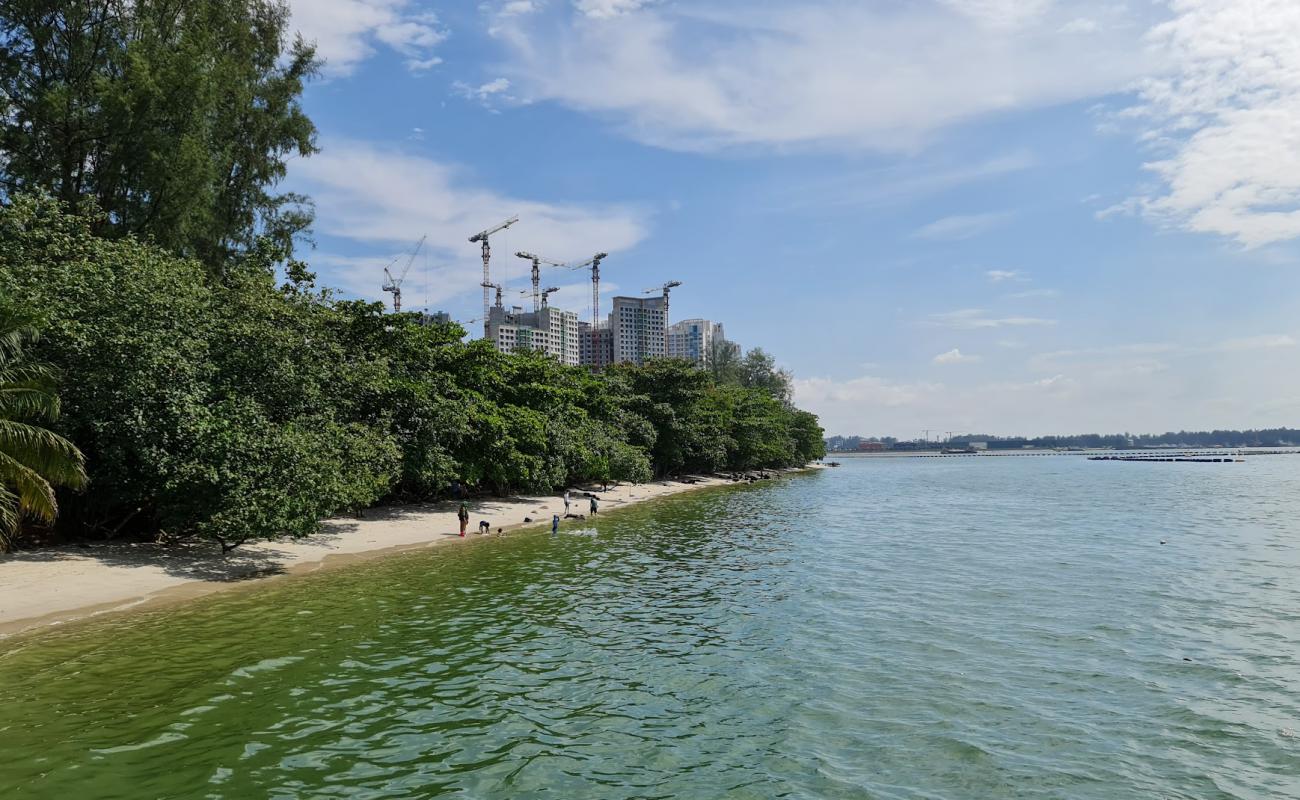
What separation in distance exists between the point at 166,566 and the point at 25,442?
807 centimetres

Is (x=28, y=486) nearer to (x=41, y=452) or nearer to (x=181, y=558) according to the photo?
(x=41, y=452)

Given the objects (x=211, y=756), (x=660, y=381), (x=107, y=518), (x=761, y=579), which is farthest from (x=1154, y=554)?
(x=660, y=381)

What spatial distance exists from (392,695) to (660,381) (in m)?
73.2

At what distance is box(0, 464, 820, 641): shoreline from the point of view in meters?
22.3

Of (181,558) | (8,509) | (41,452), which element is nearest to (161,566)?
(181,558)

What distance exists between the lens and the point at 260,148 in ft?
154

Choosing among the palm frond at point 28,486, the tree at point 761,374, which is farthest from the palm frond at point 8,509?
the tree at point 761,374

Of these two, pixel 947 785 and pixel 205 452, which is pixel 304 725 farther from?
pixel 205 452

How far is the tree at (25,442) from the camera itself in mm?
20828

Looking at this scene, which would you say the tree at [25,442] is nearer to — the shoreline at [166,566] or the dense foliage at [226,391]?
the dense foliage at [226,391]

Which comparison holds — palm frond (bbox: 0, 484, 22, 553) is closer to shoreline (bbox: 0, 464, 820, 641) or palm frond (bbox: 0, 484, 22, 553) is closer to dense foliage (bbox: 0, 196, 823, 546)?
shoreline (bbox: 0, 464, 820, 641)

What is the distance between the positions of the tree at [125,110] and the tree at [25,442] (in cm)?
1676

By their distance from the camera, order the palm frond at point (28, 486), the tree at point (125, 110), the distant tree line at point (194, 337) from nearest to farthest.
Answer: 1. the palm frond at point (28, 486)
2. the distant tree line at point (194, 337)
3. the tree at point (125, 110)

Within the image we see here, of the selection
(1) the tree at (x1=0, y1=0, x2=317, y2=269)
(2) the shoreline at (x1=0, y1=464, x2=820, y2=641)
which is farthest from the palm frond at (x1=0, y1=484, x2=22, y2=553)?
(1) the tree at (x1=0, y1=0, x2=317, y2=269)
